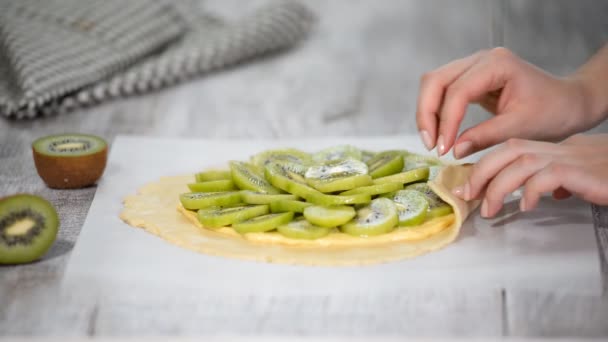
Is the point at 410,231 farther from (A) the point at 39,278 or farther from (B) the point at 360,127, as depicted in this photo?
(B) the point at 360,127

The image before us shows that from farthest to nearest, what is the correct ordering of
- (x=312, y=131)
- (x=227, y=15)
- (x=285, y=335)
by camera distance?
(x=227, y=15)
(x=312, y=131)
(x=285, y=335)

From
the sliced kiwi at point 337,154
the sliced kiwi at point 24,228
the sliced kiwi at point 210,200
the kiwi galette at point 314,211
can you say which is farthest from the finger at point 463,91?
the sliced kiwi at point 24,228

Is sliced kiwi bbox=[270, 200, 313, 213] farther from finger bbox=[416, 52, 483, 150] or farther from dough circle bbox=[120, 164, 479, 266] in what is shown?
finger bbox=[416, 52, 483, 150]

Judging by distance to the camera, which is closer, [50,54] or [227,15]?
[50,54]

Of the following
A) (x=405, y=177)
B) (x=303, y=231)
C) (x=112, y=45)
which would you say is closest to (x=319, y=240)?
(x=303, y=231)

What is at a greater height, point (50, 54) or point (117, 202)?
point (50, 54)

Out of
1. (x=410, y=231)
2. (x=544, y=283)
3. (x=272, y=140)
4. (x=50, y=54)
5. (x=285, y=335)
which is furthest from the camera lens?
(x=50, y=54)

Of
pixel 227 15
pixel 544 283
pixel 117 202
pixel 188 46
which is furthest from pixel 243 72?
pixel 544 283
